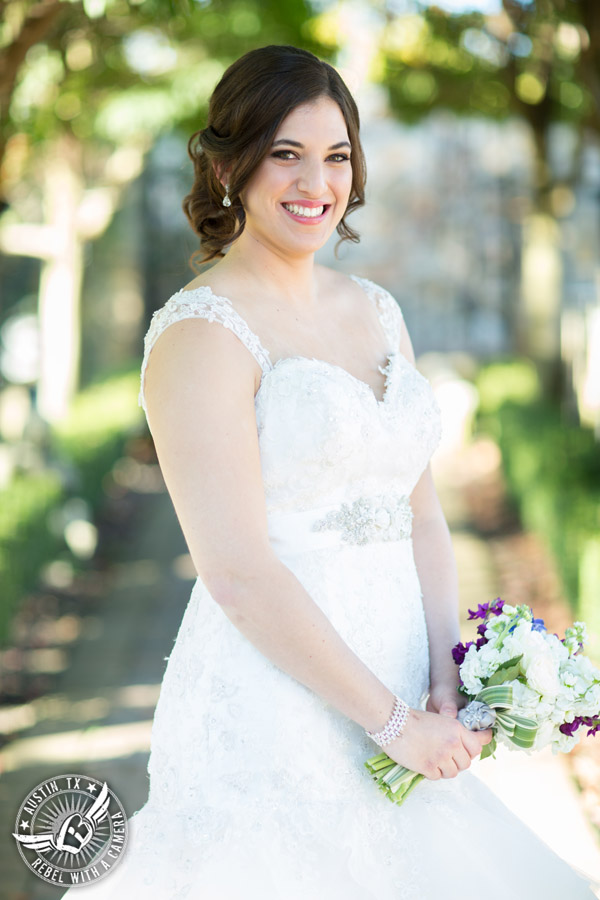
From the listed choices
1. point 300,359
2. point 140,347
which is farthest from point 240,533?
point 140,347

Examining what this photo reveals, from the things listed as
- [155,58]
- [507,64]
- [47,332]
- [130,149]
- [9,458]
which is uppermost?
[507,64]

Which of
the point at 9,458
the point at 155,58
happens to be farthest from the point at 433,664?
the point at 155,58

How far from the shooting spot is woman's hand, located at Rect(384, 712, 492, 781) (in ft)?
6.51

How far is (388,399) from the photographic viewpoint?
224 cm

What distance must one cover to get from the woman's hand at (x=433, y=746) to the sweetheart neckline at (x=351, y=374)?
655 mm

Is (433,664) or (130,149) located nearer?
(433,664)

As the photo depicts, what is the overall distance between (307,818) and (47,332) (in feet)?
35.4

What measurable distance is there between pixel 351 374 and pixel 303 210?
1.18 ft

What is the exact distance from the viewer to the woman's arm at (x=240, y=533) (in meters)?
1.92

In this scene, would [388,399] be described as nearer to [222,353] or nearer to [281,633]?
[222,353]

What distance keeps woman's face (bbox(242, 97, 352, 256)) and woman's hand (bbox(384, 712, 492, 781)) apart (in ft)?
3.28

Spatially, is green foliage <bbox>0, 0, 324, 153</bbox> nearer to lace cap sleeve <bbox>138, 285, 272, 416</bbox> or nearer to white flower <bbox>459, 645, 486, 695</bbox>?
lace cap sleeve <bbox>138, 285, 272, 416</bbox>

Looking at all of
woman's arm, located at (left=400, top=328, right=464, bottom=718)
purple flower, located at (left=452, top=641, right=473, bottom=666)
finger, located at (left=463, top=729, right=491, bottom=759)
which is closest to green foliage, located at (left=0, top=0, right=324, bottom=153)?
woman's arm, located at (left=400, top=328, right=464, bottom=718)

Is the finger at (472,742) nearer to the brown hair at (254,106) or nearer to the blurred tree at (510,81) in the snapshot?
the brown hair at (254,106)
